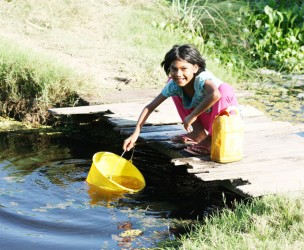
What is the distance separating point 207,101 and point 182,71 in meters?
0.33

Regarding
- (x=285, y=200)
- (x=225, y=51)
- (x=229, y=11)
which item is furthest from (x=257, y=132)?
(x=229, y=11)

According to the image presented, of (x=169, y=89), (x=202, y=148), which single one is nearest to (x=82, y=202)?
(x=202, y=148)

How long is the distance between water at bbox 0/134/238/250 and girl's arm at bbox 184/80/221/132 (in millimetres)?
667

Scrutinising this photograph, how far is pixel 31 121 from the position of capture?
7211mm

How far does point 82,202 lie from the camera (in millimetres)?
4980

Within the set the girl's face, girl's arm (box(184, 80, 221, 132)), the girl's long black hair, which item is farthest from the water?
the girl's long black hair

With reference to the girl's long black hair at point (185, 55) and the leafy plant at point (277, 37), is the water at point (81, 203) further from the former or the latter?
the leafy plant at point (277, 37)

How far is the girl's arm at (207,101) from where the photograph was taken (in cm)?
489

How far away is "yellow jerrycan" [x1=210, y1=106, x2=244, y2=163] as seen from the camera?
15.8ft

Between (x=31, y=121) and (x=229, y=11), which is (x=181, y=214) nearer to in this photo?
(x=31, y=121)

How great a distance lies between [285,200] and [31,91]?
391 cm

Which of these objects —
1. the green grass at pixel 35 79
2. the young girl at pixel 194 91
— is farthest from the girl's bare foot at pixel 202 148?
the green grass at pixel 35 79

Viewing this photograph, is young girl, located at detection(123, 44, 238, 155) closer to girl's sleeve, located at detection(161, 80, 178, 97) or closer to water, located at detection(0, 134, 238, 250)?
girl's sleeve, located at detection(161, 80, 178, 97)

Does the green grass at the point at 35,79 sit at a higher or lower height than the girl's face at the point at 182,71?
lower
